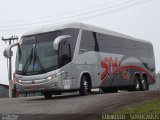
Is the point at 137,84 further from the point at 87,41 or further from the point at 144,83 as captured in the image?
the point at 87,41

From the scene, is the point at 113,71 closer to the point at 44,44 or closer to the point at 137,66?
the point at 137,66

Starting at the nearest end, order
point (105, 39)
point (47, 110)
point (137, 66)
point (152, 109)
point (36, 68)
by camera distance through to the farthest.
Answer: point (152, 109) → point (47, 110) → point (36, 68) → point (105, 39) → point (137, 66)

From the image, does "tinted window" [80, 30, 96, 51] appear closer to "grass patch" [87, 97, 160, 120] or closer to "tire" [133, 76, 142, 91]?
"tire" [133, 76, 142, 91]

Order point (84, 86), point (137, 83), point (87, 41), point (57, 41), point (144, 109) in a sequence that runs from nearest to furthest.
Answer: point (144, 109) → point (57, 41) → point (84, 86) → point (87, 41) → point (137, 83)

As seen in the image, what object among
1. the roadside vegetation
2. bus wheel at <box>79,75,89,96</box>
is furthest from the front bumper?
the roadside vegetation

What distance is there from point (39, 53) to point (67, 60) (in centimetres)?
131

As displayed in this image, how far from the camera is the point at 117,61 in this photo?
2542cm

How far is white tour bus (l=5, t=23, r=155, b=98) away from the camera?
19484 millimetres

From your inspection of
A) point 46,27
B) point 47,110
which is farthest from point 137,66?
point 47,110

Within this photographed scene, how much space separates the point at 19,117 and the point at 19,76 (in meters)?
6.95

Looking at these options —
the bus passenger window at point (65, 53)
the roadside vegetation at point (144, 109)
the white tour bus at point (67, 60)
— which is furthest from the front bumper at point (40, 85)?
the roadside vegetation at point (144, 109)

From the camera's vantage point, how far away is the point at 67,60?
20.0 metres

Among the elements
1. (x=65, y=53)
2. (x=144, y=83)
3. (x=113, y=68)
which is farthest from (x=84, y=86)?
(x=144, y=83)

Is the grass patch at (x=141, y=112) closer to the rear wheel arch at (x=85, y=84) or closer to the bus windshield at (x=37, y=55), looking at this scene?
the bus windshield at (x=37, y=55)
